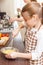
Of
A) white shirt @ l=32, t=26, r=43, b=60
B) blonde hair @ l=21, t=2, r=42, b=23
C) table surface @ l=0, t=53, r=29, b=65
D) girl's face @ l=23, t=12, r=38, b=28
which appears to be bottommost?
table surface @ l=0, t=53, r=29, b=65

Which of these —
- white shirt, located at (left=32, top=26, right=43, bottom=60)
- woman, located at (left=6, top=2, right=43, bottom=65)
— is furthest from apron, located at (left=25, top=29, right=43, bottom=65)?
white shirt, located at (left=32, top=26, right=43, bottom=60)

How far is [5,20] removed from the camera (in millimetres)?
2576

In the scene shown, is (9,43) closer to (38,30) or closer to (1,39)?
(1,39)

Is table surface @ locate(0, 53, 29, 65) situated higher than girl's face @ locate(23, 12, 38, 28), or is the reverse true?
girl's face @ locate(23, 12, 38, 28)

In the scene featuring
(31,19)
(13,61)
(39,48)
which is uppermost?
(31,19)

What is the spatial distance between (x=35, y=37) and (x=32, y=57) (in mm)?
199

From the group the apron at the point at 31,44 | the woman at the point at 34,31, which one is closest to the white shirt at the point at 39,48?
the woman at the point at 34,31

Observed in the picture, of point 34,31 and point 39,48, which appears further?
point 34,31

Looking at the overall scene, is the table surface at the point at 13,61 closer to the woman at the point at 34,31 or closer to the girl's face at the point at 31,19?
the woman at the point at 34,31

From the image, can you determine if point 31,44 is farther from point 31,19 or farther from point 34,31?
point 31,19

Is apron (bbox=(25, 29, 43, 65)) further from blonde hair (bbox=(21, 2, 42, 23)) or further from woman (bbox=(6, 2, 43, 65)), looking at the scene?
blonde hair (bbox=(21, 2, 42, 23))

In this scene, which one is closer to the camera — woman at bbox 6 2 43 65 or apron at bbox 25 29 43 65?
woman at bbox 6 2 43 65

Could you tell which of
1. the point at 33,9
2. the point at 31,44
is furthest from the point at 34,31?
the point at 33,9

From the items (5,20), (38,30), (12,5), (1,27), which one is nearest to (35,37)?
(38,30)
